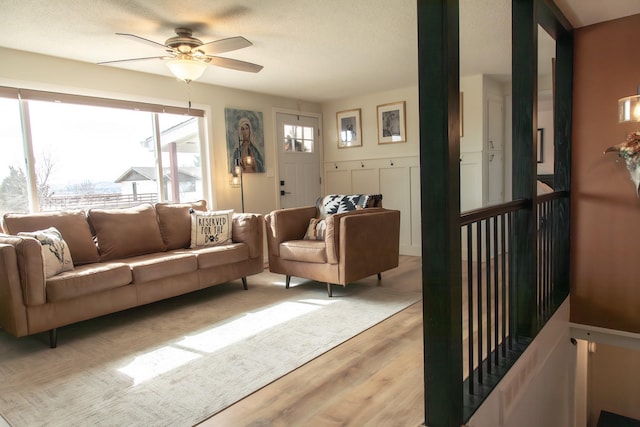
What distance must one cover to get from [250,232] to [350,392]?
89.8 inches

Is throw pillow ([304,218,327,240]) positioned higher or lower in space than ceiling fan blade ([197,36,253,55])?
lower

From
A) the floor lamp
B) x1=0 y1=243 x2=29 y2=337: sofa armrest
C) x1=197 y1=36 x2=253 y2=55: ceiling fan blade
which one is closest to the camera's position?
x1=0 y1=243 x2=29 y2=337: sofa armrest

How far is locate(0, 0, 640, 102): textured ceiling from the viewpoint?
2592 millimetres

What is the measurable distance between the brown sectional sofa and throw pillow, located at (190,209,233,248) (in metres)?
0.09

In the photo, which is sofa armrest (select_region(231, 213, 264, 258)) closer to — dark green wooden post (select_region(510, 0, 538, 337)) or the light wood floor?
the light wood floor

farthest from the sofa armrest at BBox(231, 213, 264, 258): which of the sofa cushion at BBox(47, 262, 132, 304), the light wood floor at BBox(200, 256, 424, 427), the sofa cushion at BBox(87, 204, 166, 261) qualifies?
the light wood floor at BBox(200, 256, 424, 427)

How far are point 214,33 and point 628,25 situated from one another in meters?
3.05

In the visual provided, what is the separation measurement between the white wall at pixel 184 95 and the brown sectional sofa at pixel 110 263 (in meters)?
0.73

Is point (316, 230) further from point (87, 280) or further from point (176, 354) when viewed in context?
point (87, 280)

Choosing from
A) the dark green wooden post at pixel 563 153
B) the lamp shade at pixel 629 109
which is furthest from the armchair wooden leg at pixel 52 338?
the lamp shade at pixel 629 109

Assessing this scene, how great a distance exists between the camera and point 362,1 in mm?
2568

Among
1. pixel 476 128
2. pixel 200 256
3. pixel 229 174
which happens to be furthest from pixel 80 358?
pixel 476 128

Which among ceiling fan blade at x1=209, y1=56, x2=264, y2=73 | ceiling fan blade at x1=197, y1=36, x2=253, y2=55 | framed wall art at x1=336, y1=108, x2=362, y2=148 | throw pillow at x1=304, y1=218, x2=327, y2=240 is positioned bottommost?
throw pillow at x1=304, y1=218, x2=327, y2=240

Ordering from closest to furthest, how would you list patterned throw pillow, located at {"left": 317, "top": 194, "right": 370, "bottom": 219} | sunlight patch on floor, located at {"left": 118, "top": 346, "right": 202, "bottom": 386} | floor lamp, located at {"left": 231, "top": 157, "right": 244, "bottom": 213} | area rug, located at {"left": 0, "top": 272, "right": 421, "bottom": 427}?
area rug, located at {"left": 0, "top": 272, "right": 421, "bottom": 427} < sunlight patch on floor, located at {"left": 118, "top": 346, "right": 202, "bottom": 386} < patterned throw pillow, located at {"left": 317, "top": 194, "right": 370, "bottom": 219} < floor lamp, located at {"left": 231, "top": 157, "right": 244, "bottom": 213}
